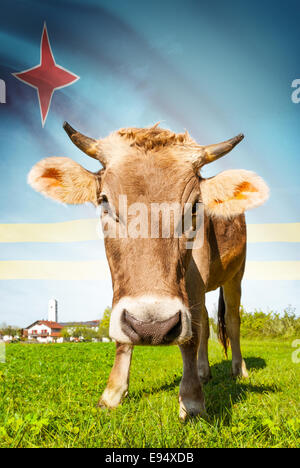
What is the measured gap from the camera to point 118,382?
4.30m

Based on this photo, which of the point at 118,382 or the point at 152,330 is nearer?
the point at 152,330

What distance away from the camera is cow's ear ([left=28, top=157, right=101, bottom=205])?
12.8 ft

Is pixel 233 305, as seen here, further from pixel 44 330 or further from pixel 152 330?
pixel 44 330

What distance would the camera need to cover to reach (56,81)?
15.3 feet

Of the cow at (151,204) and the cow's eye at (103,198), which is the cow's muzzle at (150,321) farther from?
the cow's eye at (103,198)

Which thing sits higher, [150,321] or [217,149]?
[217,149]

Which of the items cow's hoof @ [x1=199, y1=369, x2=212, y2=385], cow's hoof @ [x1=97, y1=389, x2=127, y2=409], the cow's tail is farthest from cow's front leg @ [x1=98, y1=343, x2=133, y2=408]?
the cow's tail

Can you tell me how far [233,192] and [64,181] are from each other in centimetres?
172

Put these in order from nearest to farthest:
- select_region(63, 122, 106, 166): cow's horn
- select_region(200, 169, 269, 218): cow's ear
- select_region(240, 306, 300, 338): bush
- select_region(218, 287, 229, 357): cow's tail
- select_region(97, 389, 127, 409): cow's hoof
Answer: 1. select_region(63, 122, 106, 166): cow's horn
2. select_region(200, 169, 269, 218): cow's ear
3. select_region(97, 389, 127, 409): cow's hoof
4. select_region(218, 287, 229, 357): cow's tail
5. select_region(240, 306, 300, 338): bush

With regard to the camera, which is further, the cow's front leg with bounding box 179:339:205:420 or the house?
the house

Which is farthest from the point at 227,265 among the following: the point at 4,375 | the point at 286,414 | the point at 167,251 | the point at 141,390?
the point at 4,375

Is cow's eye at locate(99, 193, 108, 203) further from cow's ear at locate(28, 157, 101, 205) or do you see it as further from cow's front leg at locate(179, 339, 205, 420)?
cow's front leg at locate(179, 339, 205, 420)

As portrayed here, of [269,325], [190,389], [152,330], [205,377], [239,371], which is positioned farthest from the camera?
[269,325]

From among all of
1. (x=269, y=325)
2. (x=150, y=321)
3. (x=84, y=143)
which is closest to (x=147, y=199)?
(x=150, y=321)
